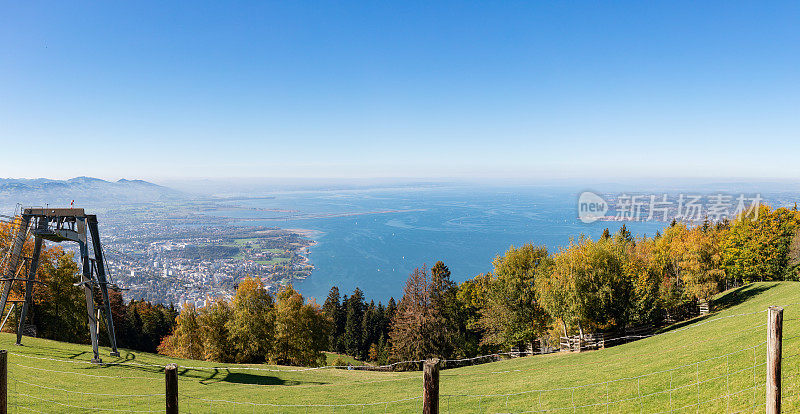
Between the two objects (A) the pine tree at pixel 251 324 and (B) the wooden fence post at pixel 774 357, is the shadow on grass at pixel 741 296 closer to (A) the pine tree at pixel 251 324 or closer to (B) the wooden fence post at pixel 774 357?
(B) the wooden fence post at pixel 774 357

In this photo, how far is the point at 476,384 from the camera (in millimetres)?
15547

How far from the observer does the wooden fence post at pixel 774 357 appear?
5.08 meters

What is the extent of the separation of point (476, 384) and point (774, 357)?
11.8 meters

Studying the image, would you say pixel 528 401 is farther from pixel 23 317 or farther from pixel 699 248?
pixel 699 248

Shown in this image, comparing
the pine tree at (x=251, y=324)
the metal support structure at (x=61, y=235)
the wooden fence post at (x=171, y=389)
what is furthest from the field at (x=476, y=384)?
the wooden fence post at (x=171, y=389)

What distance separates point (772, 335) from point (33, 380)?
781 inches

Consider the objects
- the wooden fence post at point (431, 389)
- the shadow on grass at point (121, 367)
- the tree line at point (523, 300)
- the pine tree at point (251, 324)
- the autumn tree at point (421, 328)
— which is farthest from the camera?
the autumn tree at point (421, 328)

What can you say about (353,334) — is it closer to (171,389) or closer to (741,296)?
(741,296)

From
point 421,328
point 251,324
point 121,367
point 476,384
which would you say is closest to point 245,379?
point 121,367

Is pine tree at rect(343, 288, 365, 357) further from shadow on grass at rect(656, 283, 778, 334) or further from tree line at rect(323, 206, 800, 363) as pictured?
shadow on grass at rect(656, 283, 778, 334)

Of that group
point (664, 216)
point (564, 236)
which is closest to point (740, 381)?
point (664, 216)

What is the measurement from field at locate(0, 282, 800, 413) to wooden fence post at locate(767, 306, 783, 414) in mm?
2933

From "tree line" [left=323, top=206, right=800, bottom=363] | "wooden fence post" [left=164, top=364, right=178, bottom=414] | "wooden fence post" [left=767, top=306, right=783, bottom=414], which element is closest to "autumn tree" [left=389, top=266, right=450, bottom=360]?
"tree line" [left=323, top=206, right=800, bottom=363]

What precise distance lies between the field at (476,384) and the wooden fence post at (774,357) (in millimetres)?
2933
